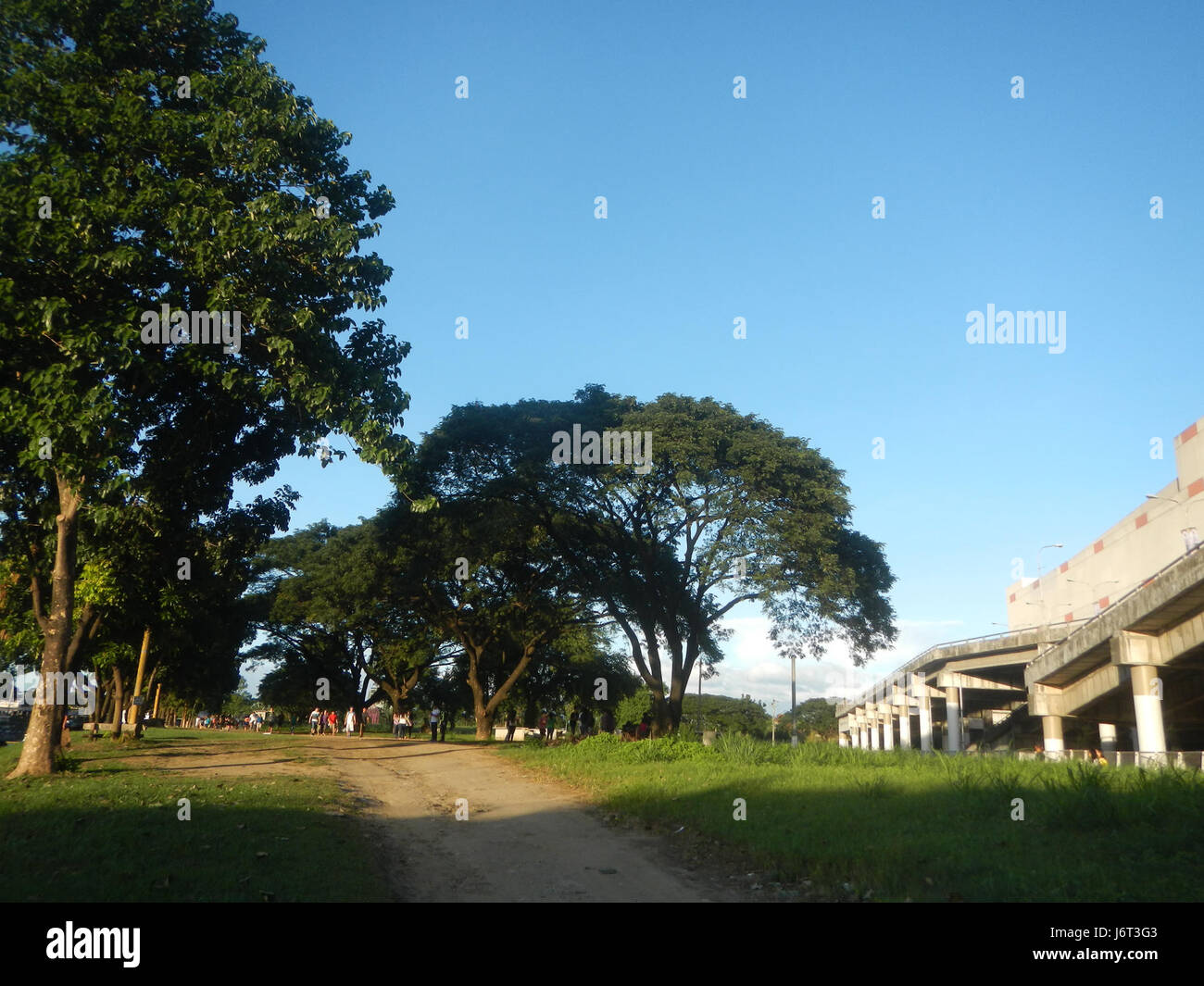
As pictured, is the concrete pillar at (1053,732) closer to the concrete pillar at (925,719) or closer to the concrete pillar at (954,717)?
the concrete pillar at (954,717)

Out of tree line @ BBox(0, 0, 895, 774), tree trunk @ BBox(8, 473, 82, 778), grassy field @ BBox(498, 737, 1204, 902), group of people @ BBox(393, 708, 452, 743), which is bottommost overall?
group of people @ BBox(393, 708, 452, 743)

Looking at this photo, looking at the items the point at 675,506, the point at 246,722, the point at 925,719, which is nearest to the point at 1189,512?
the point at 925,719

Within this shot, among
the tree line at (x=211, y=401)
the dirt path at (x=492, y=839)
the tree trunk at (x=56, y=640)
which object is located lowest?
the dirt path at (x=492, y=839)

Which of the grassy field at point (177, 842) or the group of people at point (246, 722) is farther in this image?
the group of people at point (246, 722)

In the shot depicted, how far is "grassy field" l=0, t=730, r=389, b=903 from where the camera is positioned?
7672mm

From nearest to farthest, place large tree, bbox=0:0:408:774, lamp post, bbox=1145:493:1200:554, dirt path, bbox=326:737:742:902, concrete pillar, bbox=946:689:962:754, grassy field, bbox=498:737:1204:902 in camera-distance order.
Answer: grassy field, bbox=498:737:1204:902
dirt path, bbox=326:737:742:902
large tree, bbox=0:0:408:774
lamp post, bbox=1145:493:1200:554
concrete pillar, bbox=946:689:962:754

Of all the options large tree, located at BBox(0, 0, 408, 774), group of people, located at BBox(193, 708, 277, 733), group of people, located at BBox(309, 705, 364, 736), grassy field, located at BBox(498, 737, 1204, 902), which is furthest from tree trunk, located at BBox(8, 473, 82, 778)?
group of people, located at BBox(193, 708, 277, 733)

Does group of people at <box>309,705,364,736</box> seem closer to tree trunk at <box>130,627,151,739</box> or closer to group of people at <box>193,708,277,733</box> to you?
tree trunk at <box>130,627,151,739</box>

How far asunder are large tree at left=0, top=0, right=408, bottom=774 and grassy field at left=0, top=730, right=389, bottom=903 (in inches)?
155

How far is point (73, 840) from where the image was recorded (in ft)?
30.7

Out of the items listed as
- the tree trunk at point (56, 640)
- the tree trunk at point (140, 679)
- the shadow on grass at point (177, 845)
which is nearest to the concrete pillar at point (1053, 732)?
the shadow on grass at point (177, 845)

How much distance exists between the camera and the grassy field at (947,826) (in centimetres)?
777

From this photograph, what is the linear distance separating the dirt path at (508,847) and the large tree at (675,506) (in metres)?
11.1

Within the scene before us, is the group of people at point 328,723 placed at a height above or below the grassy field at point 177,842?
below
